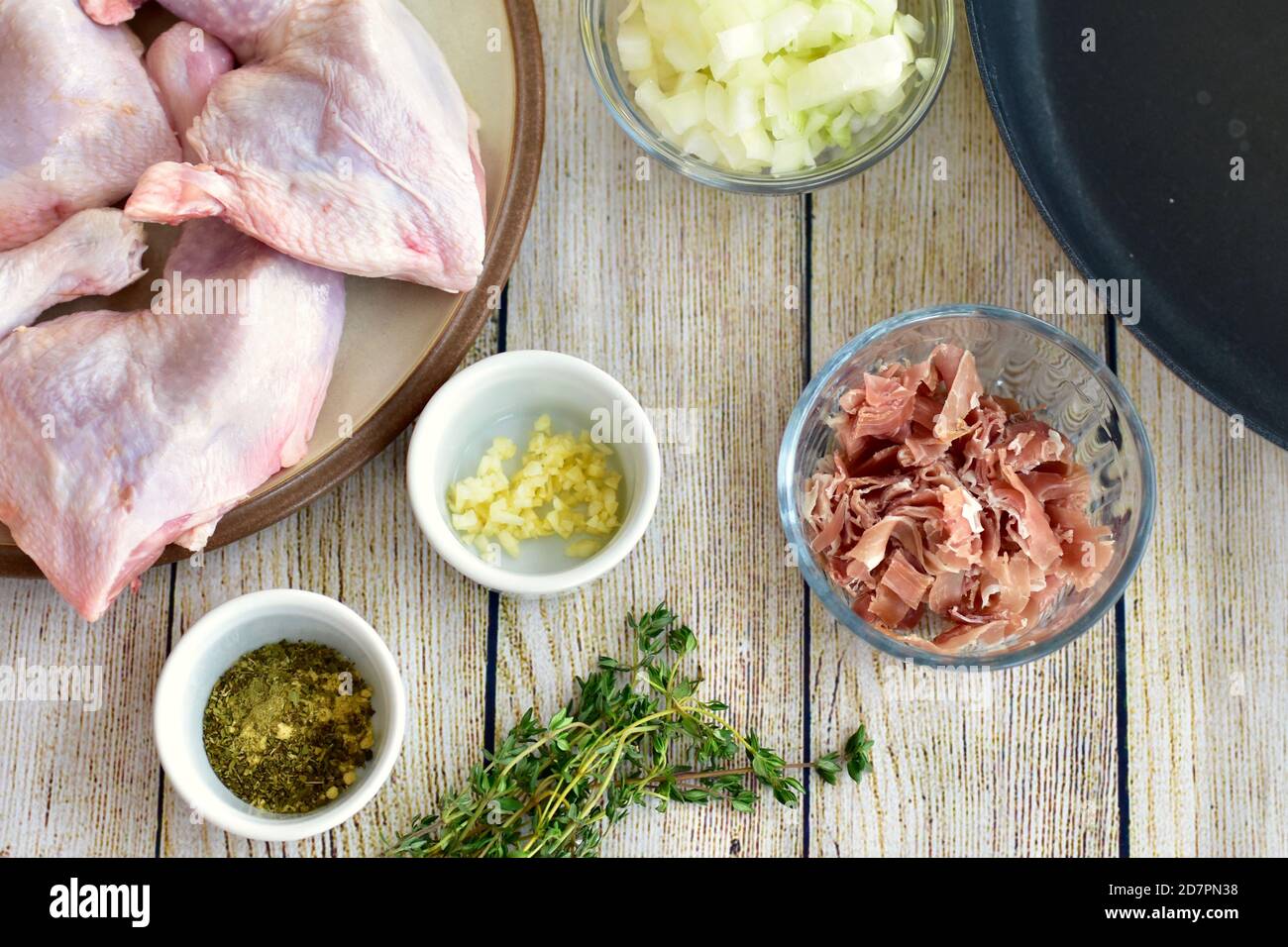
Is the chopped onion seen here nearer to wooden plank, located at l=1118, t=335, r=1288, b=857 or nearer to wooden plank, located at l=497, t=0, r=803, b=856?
wooden plank, located at l=497, t=0, r=803, b=856

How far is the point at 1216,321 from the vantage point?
1364mm

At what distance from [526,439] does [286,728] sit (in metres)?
0.46

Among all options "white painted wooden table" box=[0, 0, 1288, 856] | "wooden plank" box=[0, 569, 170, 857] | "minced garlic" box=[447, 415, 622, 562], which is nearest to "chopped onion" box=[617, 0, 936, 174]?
"white painted wooden table" box=[0, 0, 1288, 856]

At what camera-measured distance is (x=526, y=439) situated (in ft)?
4.77

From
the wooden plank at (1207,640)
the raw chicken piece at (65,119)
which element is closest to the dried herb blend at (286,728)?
the raw chicken piece at (65,119)

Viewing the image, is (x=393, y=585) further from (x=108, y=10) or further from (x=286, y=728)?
(x=108, y=10)

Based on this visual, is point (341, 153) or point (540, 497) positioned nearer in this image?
point (341, 153)

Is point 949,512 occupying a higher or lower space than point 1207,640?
higher

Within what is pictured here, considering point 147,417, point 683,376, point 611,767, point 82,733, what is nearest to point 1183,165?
point 683,376

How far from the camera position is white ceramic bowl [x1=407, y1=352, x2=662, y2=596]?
1320 mm

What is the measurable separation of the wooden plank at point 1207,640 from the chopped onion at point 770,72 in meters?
0.49

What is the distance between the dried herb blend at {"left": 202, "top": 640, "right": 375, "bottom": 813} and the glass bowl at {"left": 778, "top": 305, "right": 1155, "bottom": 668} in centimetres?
59
